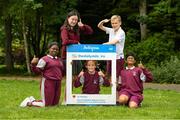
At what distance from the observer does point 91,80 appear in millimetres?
12367

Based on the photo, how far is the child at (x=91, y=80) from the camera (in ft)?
40.6

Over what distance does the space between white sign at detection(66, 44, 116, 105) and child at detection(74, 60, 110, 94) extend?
0.15m

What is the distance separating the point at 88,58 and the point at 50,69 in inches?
33.6

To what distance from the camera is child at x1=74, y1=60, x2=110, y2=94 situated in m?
12.4

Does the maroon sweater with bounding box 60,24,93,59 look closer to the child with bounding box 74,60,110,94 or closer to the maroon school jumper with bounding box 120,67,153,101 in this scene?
A: the child with bounding box 74,60,110,94

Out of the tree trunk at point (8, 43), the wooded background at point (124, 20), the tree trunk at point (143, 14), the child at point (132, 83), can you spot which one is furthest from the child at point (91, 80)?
the tree trunk at point (8, 43)

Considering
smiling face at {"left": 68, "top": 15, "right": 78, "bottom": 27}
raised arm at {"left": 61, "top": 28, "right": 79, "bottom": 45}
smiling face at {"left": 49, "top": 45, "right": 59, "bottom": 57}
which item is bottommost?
smiling face at {"left": 49, "top": 45, "right": 59, "bottom": 57}

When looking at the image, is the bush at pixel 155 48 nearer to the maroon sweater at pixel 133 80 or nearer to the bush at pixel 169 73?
the bush at pixel 169 73

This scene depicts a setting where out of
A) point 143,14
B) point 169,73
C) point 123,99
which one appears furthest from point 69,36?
point 143,14

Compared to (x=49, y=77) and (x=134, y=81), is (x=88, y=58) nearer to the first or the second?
(x=49, y=77)

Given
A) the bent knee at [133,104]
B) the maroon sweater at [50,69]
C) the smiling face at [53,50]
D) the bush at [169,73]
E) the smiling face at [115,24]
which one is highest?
the smiling face at [115,24]

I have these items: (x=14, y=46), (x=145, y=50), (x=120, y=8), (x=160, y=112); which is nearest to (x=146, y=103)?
(x=160, y=112)

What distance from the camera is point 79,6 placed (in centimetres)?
3130

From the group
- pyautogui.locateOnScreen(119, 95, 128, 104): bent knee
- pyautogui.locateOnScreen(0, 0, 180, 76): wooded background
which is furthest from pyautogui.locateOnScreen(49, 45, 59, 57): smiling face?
pyautogui.locateOnScreen(0, 0, 180, 76): wooded background
